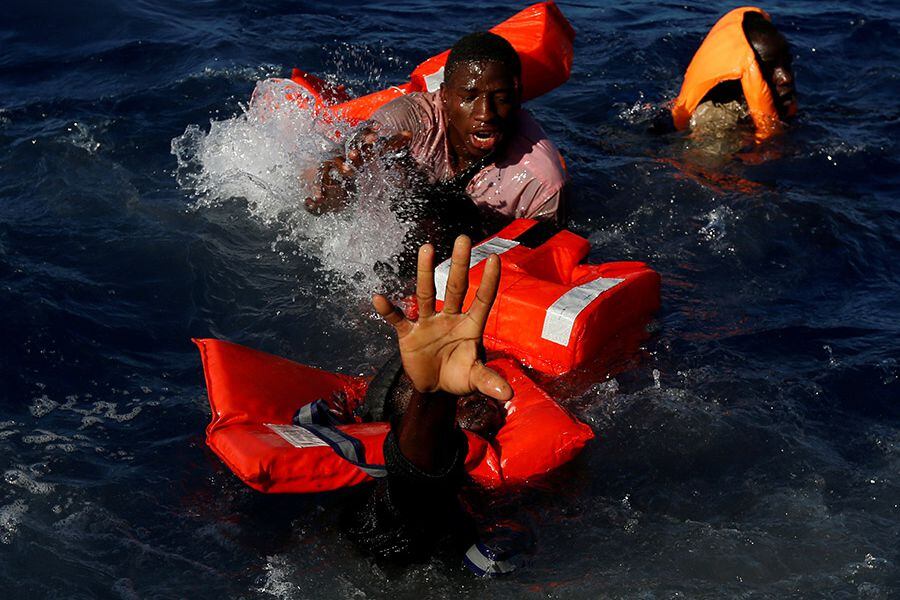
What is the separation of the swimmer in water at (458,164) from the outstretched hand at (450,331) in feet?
8.63

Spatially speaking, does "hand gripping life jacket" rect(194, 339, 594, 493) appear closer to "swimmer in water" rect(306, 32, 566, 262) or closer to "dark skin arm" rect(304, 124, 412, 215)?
"swimmer in water" rect(306, 32, 566, 262)

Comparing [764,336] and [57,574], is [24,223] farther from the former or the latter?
[764,336]

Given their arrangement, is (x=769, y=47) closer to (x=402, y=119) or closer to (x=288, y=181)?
(x=402, y=119)

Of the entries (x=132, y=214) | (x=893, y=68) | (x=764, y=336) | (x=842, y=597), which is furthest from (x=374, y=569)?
(x=893, y=68)

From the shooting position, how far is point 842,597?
3.64m

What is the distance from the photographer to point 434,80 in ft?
21.3

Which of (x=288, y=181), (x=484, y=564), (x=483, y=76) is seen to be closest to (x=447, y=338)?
(x=484, y=564)

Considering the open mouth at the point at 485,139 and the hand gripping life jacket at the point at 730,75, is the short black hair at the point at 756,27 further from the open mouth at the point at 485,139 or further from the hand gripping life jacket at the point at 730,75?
the open mouth at the point at 485,139

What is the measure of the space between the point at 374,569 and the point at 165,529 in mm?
813

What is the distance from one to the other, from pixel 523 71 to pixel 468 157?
1.07 metres

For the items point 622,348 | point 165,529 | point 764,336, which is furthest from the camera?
point 764,336

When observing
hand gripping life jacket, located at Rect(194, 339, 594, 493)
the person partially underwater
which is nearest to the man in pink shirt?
hand gripping life jacket, located at Rect(194, 339, 594, 493)

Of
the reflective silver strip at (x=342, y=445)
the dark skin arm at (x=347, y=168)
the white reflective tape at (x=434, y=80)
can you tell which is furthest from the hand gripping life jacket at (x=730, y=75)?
the reflective silver strip at (x=342, y=445)

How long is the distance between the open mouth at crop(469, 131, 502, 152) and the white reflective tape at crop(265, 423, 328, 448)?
2134 mm
